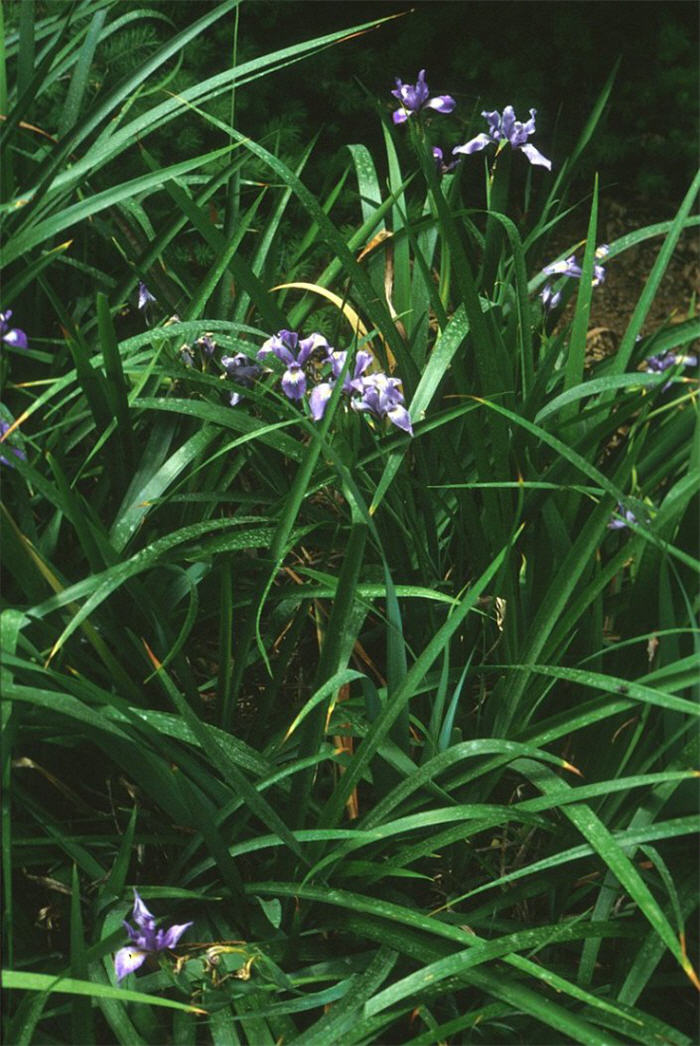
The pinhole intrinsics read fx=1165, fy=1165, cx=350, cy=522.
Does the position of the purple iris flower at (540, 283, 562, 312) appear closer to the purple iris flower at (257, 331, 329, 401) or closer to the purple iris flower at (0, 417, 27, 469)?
the purple iris flower at (257, 331, 329, 401)

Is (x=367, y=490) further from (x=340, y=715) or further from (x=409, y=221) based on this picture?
(x=409, y=221)

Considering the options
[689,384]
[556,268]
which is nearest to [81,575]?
[556,268]

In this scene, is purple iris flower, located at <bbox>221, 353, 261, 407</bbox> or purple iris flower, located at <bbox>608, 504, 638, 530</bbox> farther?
purple iris flower, located at <bbox>221, 353, 261, 407</bbox>

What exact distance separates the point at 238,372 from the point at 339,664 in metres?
0.55

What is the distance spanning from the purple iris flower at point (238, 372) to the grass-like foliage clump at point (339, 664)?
0.5 inches

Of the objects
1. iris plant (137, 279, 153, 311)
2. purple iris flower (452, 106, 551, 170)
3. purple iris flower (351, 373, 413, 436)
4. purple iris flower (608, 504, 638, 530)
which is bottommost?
purple iris flower (608, 504, 638, 530)

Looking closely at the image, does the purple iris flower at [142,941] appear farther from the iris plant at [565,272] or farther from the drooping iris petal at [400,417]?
the iris plant at [565,272]

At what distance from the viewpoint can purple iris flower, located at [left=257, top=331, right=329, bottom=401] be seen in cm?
173

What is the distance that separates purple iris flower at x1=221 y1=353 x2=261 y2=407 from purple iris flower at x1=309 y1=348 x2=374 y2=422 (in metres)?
0.16

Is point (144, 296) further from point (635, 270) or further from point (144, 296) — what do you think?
point (635, 270)

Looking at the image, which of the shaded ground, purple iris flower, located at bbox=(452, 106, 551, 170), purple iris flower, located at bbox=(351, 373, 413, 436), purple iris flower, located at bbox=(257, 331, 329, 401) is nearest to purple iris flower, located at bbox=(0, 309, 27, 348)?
purple iris flower, located at bbox=(257, 331, 329, 401)

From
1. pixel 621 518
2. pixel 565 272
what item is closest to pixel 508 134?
pixel 565 272

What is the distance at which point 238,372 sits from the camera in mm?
1900

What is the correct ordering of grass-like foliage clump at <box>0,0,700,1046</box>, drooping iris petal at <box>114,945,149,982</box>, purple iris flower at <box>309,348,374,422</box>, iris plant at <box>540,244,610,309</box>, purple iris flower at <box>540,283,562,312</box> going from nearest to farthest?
drooping iris petal at <box>114,945,149,982</box>
grass-like foliage clump at <box>0,0,700,1046</box>
purple iris flower at <box>309,348,374,422</box>
iris plant at <box>540,244,610,309</box>
purple iris flower at <box>540,283,562,312</box>
